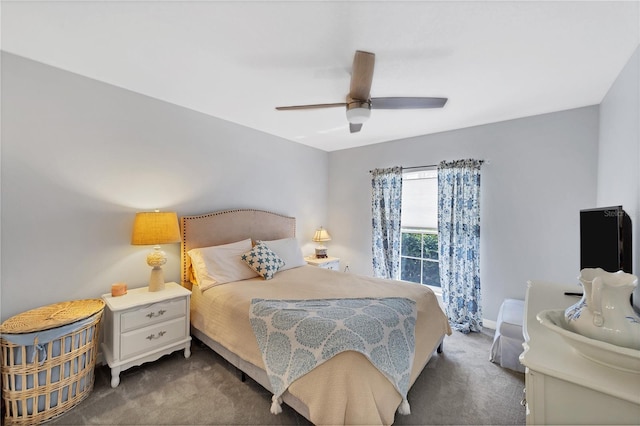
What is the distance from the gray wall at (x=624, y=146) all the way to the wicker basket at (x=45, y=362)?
367 centimetres

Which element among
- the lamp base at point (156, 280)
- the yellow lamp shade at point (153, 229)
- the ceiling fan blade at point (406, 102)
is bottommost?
the lamp base at point (156, 280)

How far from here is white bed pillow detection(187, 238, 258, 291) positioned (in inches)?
103

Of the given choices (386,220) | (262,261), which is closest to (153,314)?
(262,261)

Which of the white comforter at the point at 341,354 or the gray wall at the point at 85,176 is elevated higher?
the gray wall at the point at 85,176

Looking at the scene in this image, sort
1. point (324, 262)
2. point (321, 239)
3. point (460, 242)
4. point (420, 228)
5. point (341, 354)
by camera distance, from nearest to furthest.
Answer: point (341, 354) → point (460, 242) → point (420, 228) → point (324, 262) → point (321, 239)

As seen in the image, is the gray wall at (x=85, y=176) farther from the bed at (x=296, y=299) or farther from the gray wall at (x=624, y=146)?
the gray wall at (x=624, y=146)

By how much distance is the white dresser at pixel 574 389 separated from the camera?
712 millimetres

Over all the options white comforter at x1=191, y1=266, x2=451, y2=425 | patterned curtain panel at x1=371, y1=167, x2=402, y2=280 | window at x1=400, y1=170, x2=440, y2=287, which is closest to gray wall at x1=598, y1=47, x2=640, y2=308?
white comforter at x1=191, y1=266, x2=451, y2=425

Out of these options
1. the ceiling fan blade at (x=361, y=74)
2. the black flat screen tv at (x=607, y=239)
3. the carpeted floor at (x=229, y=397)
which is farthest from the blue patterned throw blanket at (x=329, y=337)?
the ceiling fan blade at (x=361, y=74)

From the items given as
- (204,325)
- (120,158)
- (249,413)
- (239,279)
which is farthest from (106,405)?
(120,158)

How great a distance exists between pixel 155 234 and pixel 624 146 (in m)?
3.84

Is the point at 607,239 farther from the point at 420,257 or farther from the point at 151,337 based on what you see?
the point at 151,337

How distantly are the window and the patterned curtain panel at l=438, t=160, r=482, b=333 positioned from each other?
0.96ft

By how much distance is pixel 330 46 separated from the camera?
1.75 m
